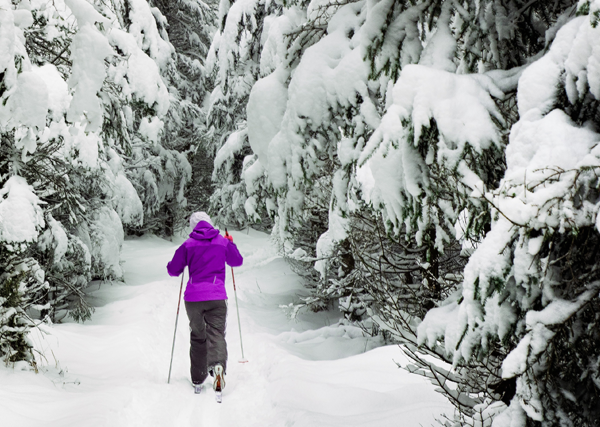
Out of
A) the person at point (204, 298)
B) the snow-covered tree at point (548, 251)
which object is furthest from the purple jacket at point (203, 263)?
the snow-covered tree at point (548, 251)

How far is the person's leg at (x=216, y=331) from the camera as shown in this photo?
6.07m

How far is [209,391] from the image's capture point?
5.91m

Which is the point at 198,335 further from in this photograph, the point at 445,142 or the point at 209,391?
the point at 445,142

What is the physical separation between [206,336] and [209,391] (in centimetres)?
68

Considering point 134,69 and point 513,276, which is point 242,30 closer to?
point 134,69

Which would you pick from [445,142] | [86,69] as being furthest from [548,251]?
[86,69]

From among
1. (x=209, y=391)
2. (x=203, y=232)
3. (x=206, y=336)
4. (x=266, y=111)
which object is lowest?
(x=209, y=391)

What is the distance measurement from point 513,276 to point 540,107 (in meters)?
0.67

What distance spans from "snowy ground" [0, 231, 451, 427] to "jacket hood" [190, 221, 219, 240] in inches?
74.0

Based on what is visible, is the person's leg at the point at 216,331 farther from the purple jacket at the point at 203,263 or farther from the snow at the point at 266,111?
the snow at the point at 266,111

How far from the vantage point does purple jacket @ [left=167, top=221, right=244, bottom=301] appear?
20.0ft

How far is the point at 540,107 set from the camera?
188 cm

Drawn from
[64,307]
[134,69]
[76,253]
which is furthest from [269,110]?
[64,307]

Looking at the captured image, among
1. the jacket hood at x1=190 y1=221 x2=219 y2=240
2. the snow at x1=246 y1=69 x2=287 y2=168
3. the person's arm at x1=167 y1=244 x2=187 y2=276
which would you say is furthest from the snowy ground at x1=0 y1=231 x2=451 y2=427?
the snow at x1=246 y1=69 x2=287 y2=168
